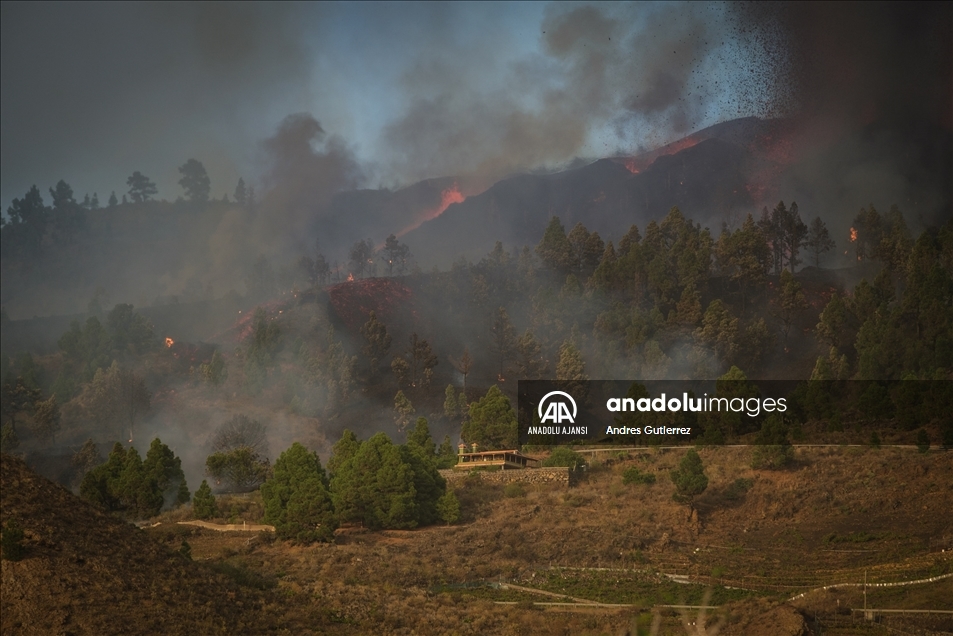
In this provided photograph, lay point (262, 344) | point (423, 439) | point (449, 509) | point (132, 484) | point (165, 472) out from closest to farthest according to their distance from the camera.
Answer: point (449, 509)
point (132, 484)
point (165, 472)
point (423, 439)
point (262, 344)

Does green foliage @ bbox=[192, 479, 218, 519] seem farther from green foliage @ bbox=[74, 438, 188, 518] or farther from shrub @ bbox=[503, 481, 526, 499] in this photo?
shrub @ bbox=[503, 481, 526, 499]

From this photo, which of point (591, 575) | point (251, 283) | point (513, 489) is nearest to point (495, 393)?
point (513, 489)

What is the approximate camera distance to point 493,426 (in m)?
79.8

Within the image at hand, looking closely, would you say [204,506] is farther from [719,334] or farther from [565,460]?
[719,334]

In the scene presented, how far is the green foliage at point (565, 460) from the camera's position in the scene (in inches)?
2820

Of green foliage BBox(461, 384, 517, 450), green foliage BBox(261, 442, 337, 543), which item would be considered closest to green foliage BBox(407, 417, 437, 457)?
green foliage BBox(461, 384, 517, 450)

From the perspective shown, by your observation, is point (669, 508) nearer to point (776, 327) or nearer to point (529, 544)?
point (529, 544)

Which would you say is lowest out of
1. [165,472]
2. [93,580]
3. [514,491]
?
[93,580]

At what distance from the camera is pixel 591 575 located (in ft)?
163

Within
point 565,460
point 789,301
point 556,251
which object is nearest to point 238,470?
point 565,460

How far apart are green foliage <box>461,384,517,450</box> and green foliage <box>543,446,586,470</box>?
20.9 feet

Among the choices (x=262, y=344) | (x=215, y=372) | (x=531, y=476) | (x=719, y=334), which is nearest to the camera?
(x=531, y=476)

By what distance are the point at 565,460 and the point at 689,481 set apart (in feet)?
37.8

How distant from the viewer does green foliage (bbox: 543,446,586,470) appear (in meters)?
71.6
